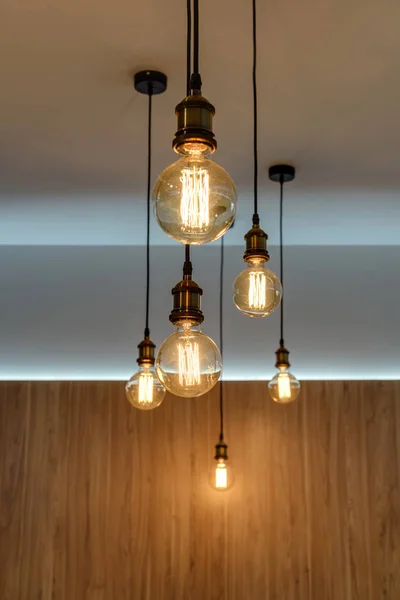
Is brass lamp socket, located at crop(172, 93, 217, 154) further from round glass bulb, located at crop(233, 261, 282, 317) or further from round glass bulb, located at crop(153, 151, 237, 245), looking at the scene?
round glass bulb, located at crop(233, 261, 282, 317)

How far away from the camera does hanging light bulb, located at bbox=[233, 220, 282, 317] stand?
8.39 feet

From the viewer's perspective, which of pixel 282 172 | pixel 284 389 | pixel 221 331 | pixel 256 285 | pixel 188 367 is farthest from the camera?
pixel 221 331

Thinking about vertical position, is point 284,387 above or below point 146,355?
above

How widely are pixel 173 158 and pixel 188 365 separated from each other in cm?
237

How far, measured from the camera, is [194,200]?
1.43m

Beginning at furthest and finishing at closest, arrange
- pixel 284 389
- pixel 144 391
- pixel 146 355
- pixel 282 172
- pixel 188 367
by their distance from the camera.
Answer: pixel 282 172 → pixel 284 389 → pixel 146 355 → pixel 144 391 → pixel 188 367

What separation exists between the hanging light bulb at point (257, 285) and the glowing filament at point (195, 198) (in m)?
1.12

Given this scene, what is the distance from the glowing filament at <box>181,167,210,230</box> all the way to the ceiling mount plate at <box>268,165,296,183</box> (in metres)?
2.61

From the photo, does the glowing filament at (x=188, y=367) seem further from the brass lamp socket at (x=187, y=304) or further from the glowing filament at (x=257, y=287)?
the glowing filament at (x=257, y=287)

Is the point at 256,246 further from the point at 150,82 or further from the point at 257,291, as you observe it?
the point at 150,82

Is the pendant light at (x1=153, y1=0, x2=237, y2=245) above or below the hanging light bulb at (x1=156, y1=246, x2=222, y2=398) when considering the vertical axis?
above

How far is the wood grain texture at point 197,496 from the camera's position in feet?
15.2

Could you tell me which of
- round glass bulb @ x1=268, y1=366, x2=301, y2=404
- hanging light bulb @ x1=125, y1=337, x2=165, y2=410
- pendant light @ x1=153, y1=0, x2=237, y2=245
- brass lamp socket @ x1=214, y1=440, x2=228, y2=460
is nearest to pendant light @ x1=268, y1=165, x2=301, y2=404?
round glass bulb @ x1=268, y1=366, x2=301, y2=404

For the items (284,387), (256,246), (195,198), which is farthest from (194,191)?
(284,387)
